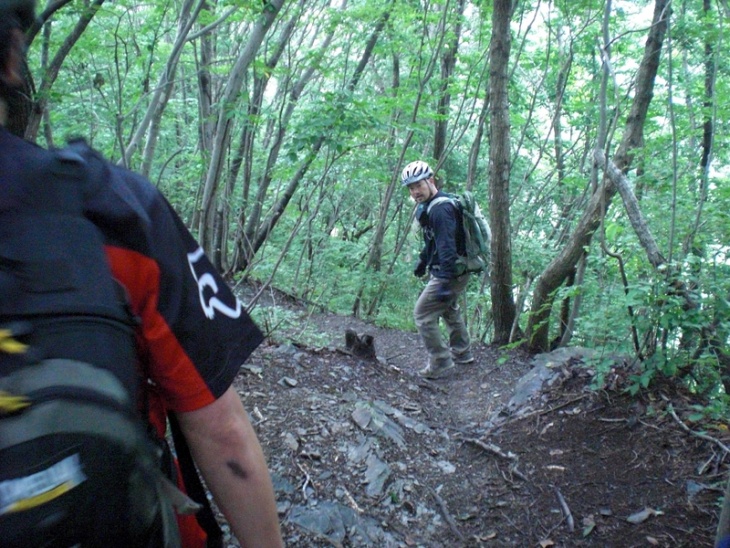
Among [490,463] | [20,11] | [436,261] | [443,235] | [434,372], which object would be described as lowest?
[490,463]

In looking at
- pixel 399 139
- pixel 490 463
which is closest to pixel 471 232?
pixel 490 463

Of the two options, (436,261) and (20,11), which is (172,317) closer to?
(20,11)

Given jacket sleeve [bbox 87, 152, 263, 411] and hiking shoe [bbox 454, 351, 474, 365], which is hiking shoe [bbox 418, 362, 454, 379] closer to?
hiking shoe [bbox 454, 351, 474, 365]

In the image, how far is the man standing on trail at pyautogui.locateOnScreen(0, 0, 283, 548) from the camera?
94 cm

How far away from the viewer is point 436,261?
650cm

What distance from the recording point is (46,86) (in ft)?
13.2

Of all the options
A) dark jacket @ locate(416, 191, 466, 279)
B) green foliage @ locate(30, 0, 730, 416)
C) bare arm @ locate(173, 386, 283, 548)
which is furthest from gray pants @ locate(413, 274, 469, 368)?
bare arm @ locate(173, 386, 283, 548)

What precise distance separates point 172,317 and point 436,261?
18.4 ft

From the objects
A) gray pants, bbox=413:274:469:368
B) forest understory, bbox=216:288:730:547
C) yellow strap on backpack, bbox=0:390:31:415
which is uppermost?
yellow strap on backpack, bbox=0:390:31:415

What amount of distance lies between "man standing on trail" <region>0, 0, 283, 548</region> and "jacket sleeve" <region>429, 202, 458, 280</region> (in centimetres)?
504

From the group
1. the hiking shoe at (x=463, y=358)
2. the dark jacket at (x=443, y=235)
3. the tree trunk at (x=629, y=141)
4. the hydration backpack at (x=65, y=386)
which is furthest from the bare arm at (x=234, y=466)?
the hiking shoe at (x=463, y=358)

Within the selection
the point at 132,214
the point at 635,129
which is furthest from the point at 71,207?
the point at 635,129

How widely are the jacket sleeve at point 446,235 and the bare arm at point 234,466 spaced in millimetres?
5142

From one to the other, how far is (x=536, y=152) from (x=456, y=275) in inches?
519
